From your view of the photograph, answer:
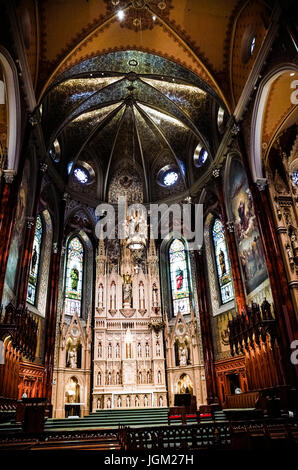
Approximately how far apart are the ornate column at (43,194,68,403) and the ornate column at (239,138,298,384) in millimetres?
11754

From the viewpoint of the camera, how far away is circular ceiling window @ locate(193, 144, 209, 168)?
2330 cm

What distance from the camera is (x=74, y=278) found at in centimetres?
2281

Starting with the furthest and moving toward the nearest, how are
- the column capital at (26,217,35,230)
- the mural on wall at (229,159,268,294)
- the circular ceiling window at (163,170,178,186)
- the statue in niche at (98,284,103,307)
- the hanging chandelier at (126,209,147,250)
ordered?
A: the circular ceiling window at (163,170,178,186) < the statue in niche at (98,284,103,307) < the hanging chandelier at (126,209,147,250) < the column capital at (26,217,35,230) < the mural on wall at (229,159,268,294)

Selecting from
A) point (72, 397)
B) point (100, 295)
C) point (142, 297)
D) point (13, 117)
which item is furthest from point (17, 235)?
point (72, 397)

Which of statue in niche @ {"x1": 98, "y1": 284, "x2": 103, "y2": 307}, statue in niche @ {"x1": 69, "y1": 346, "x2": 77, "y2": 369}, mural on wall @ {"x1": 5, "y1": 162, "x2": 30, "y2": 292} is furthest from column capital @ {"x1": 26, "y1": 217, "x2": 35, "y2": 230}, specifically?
statue in niche @ {"x1": 69, "y1": 346, "x2": 77, "y2": 369}

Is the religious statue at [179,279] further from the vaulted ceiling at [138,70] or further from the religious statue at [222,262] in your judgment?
the vaulted ceiling at [138,70]

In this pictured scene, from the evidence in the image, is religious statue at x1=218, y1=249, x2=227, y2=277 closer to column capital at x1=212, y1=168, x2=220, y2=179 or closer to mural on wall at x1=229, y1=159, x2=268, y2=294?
mural on wall at x1=229, y1=159, x2=268, y2=294

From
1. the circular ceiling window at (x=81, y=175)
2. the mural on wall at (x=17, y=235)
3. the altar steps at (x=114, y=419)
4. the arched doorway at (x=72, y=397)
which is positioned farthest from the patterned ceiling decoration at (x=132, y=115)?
the altar steps at (x=114, y=419)

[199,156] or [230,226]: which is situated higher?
[199,156]

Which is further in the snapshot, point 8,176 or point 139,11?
point 139,11

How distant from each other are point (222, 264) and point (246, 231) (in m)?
4.59

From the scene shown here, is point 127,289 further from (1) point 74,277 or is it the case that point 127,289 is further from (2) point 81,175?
(2) point 81,175

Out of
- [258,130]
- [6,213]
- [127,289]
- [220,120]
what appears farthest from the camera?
[127,289]

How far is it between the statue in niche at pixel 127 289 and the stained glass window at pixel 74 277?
2.97 meters
